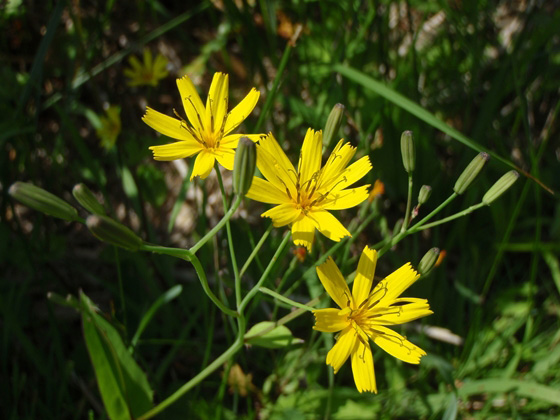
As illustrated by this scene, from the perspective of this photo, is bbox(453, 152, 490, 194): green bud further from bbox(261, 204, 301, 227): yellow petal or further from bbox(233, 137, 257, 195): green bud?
bbox(233, 137, 257, 195): green bud

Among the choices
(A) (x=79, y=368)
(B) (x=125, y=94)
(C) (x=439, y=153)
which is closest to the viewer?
(A) (x=79, y=368)

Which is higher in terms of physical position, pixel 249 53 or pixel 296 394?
pixel 249 53

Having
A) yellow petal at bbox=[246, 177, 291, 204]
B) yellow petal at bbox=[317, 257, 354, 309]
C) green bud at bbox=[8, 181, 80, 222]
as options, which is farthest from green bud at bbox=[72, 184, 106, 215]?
yellow petal at bbox=[317, 257, 354, 309]

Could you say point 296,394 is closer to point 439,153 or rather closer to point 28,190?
point 28,190

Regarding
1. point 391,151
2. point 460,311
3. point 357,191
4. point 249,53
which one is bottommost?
point 460,311

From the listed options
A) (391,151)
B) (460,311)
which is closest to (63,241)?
(391,151)

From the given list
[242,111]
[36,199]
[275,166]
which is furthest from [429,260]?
[36,199]

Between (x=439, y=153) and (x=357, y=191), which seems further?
(x=439, y=153)

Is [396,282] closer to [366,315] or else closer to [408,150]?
[366,315]
